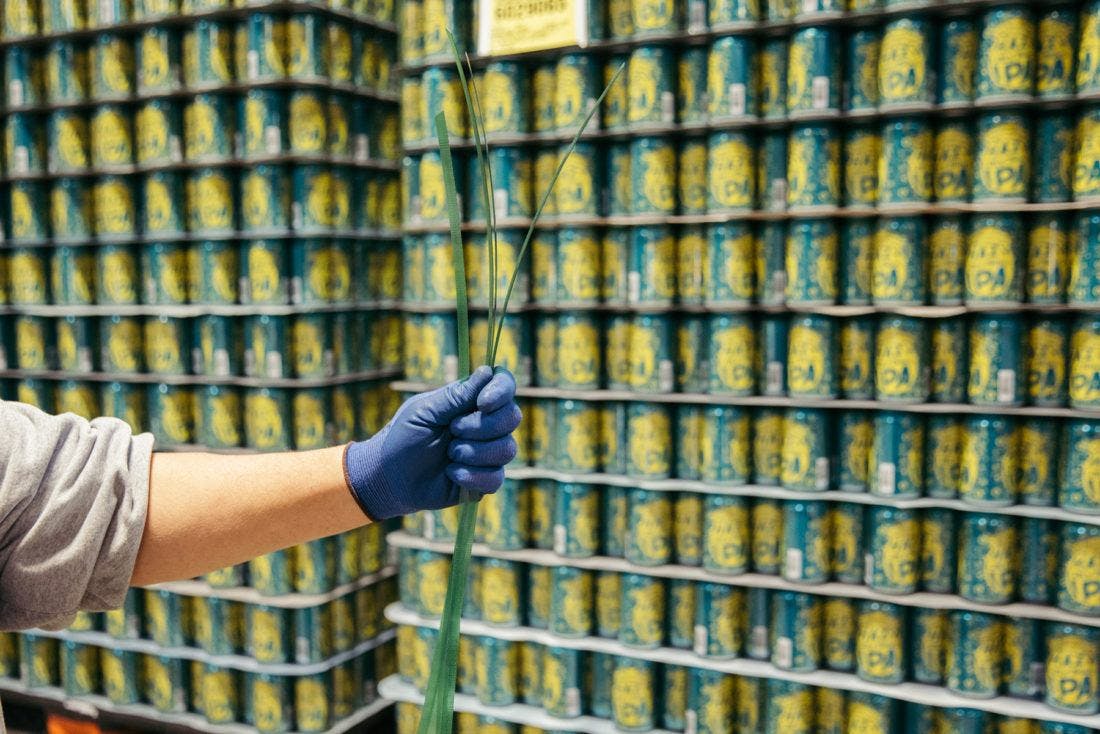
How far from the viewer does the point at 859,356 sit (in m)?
2.31

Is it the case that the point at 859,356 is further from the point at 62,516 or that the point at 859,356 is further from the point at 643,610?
the point at 62,516

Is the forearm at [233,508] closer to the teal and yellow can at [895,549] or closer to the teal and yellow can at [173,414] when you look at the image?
the teal and yellow can at [895,549]

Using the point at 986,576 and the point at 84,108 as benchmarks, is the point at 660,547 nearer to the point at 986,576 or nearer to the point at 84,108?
the point at 986,576

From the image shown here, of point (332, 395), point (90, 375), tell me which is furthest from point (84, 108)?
point (332, 395)

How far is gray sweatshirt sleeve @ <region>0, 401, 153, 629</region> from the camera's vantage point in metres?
1.05

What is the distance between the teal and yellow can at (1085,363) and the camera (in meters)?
2.08

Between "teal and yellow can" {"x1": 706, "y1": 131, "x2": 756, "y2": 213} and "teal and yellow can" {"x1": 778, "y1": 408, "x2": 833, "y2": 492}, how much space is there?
548 millimetres

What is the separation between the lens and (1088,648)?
2137 millimetres

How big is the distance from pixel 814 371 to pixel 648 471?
19.9 inches

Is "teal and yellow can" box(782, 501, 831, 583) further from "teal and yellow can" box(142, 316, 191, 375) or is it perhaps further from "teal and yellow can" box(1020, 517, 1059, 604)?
"teal and yellow can" box(142, 316, 191, 375)

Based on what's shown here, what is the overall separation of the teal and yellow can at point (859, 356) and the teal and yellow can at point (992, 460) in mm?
252

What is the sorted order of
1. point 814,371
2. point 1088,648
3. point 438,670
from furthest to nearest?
point 814,371 → point 1088,648 → point 438,670

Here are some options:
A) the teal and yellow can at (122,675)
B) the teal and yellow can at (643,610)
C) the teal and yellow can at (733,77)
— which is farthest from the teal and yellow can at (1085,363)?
the teal and yellow can at (122,675)

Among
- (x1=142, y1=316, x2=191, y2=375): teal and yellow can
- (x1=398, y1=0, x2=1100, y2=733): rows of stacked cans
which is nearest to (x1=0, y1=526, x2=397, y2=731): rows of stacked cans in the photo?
(x1=398, y1=0, x2=1100, y2=733): rows of stacked cans
